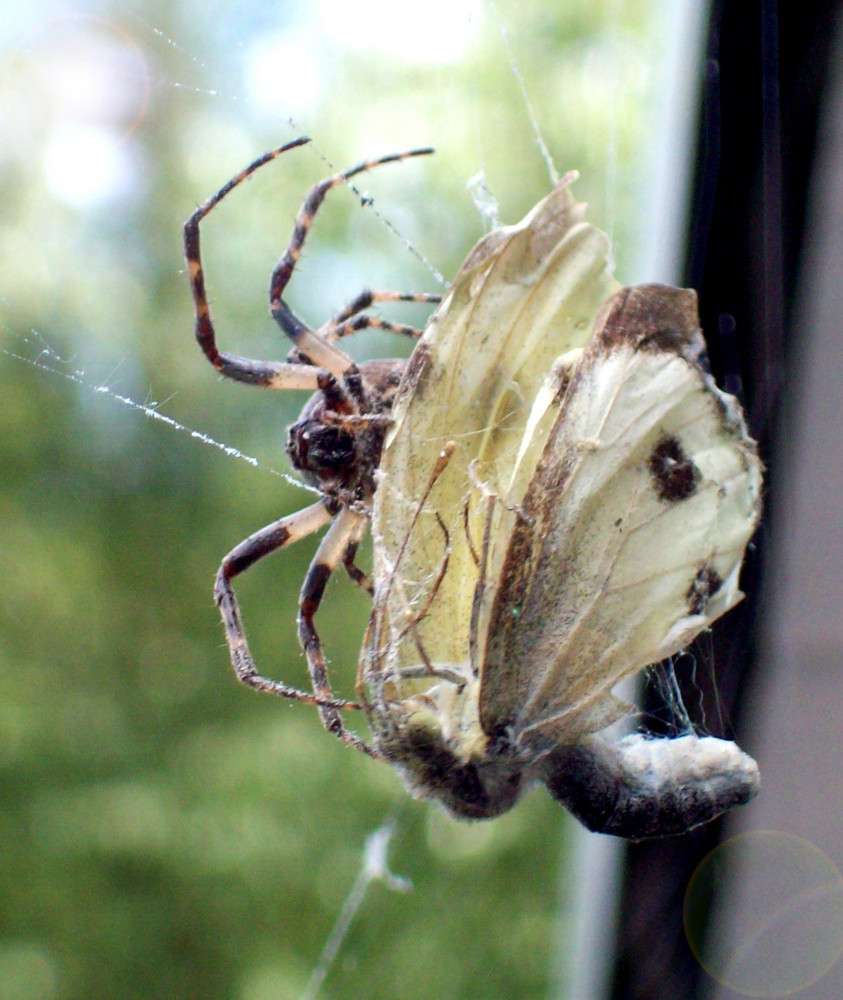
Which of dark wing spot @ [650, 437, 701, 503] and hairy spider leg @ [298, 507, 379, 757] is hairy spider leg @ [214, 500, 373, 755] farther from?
dark wing spot @ [650, 437, 701, 503]

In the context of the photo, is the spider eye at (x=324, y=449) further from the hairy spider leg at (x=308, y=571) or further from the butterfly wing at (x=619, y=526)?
the butterfly wing at (x=619, y=526)

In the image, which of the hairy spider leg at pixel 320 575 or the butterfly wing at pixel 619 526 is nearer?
the butterfly wing at pixel 619 526

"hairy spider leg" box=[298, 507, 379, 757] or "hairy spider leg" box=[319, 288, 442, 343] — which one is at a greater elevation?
"hairy spider leg" box=[319, 288, 442, 343]

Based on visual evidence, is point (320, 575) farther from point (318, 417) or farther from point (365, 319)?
point (365, 319)

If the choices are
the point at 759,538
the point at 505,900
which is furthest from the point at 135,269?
the point at 505,900

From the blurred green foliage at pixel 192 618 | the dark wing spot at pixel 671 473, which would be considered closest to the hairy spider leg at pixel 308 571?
the dark wing spot at pixel 671 473

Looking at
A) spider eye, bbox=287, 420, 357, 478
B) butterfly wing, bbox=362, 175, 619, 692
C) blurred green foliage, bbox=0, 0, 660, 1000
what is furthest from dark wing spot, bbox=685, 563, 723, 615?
blurred green foliage, bbox=0, 0, 660, 1000

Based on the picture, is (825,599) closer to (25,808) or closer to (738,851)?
(738,851)

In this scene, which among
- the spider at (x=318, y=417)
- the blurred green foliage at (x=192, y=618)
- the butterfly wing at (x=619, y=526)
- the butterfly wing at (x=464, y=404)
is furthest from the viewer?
the blurred green foliage at (x=192, y=618)
